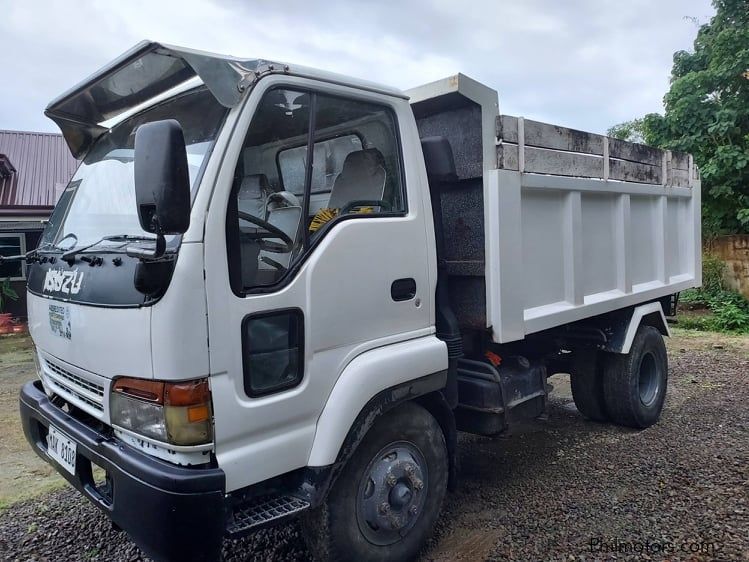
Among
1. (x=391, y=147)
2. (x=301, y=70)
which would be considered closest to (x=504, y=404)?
(x=391, y=147)

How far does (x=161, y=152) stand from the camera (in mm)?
1847

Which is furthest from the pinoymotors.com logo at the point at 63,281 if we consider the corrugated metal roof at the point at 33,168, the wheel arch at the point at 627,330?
the corrugated metal roof at the point at 33,168

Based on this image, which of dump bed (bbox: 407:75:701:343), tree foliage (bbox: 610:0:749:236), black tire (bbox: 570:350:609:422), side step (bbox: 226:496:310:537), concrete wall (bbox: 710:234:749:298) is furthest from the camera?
concrete wall (bbox: 710:234:749:298)

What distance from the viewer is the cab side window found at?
91.6 inches

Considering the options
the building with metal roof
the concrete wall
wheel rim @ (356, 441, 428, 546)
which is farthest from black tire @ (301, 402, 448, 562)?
the building with metal roof

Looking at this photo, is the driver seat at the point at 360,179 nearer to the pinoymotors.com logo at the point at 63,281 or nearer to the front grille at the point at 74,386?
the pinoymotors.com logo at the point at 63,281

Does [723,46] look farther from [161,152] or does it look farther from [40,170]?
[40,170]

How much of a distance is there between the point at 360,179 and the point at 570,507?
2291 mm

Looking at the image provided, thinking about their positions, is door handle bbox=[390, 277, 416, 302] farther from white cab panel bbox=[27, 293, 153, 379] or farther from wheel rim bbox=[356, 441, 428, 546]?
white cab panel bbox=[27, 293, 153, 379]

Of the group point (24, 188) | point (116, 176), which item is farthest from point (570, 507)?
point (24, 188)

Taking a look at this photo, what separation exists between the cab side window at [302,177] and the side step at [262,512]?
0.87m

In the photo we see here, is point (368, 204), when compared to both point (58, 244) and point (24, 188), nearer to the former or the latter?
point (58, 244)

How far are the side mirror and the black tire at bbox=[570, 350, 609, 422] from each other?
3.83 m

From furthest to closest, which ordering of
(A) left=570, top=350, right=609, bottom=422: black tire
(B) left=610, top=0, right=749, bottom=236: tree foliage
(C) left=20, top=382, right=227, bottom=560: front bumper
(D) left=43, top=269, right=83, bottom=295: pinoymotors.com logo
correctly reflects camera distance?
1. (B) left=610, top=0, right=749, bottom=236: tree foliage
2. (A) left=570, top=350, right=609, bottom=422: black tire
3. (D) left=43, top=269, right=83, bottom=295: pinoymotors.com logo
4. (C) left=20, top=382, right=227, bottom=560: front bumper
